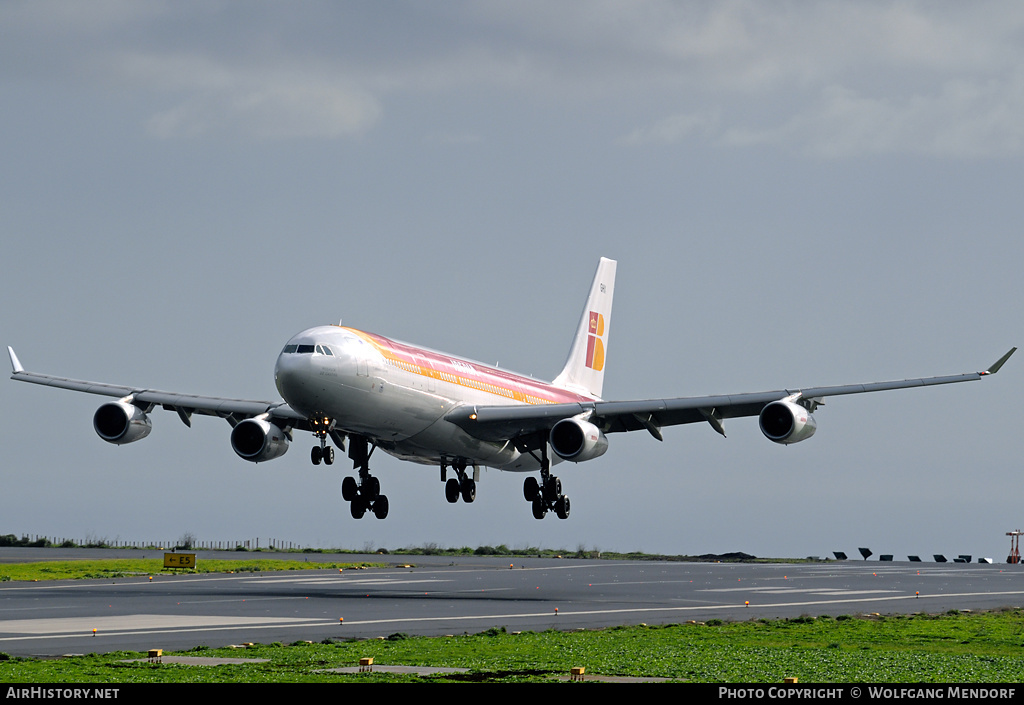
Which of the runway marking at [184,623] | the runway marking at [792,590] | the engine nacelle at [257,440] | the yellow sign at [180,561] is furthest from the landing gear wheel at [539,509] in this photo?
the yellow sign at [180,561]

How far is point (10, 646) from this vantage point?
88.7 ft

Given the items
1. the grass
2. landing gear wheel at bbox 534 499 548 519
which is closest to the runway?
the grass

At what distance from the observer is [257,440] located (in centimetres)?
5566

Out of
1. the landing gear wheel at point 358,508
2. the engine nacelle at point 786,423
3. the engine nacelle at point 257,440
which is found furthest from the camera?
the landing gear wheel at point 358,508

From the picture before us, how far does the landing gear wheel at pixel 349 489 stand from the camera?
5950 centimetres

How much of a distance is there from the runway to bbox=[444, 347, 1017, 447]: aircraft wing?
7.11 metres

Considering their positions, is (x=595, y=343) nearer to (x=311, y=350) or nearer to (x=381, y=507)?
(x=381, y=507)

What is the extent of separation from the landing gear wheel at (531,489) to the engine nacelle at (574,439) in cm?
695

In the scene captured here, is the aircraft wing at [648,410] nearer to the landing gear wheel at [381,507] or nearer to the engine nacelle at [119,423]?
the landing gear wheel at [381,507]

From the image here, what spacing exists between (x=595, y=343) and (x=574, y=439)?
87.1ft

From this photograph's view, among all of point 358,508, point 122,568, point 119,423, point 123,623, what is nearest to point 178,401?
point 119,423

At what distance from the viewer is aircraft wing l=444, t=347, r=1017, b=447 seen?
54375mm
